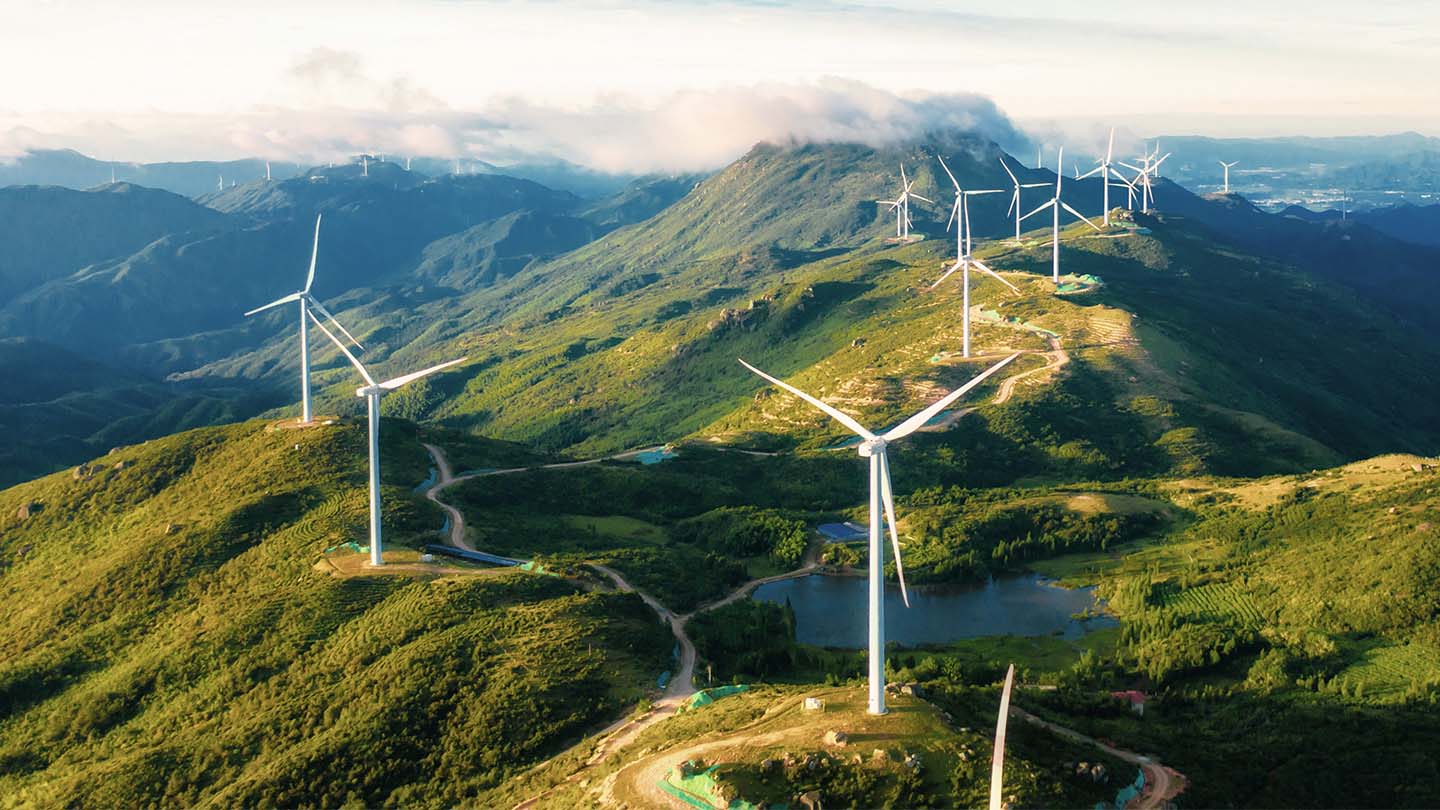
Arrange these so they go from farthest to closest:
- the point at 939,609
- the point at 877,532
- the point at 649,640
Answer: the point at 939,609, the point at 649,640, the point at 877,532

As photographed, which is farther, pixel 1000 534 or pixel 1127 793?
pixel 1000 534

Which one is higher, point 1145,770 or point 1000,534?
point 1145,770

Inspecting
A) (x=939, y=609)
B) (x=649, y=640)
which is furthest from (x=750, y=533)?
(x=649, y=640)

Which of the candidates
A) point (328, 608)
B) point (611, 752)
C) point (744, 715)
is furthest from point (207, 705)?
point (744, 715)

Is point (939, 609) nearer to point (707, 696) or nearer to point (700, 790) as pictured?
point (707, 696)

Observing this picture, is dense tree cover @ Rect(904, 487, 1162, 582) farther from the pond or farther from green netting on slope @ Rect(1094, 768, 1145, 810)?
green netting on slope @ Rect(1094, 768, 1145, 810)
